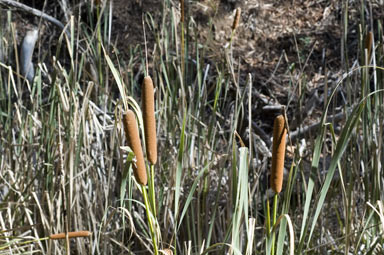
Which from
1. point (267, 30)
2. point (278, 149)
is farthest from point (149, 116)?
point (267, 30)

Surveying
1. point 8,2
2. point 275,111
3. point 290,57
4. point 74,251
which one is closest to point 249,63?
point 290,57

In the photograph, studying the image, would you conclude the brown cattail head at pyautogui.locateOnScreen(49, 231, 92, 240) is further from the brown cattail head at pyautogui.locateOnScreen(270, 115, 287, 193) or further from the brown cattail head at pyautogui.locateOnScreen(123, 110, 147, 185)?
the brown cattail head at pyautogui.locateOnScreen(270, 115, 287, 193)

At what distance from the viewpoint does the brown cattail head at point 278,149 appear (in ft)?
2.82

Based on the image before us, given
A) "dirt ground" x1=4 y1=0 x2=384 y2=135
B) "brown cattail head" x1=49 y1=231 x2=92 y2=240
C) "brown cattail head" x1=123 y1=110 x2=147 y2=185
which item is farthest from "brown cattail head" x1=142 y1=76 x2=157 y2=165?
"dirt ground" x1=4 y1=0 x2=384 y2=135

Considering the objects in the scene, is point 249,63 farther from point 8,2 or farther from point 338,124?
point 8,2

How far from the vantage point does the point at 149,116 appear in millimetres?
840

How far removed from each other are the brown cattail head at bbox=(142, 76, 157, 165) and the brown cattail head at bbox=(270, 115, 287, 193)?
169 mm

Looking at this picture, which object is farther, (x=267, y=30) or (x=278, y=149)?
(x=267, y=30)

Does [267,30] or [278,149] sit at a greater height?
[267,30]

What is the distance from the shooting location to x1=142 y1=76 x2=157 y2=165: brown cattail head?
828 millimetres

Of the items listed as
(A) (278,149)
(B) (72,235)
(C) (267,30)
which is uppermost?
(C) (267,30)

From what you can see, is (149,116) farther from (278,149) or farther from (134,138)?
(278,149)

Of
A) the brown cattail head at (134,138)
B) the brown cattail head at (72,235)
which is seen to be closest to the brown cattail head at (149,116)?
the brown cattail head at (134,138)

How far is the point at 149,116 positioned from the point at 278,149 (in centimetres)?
19
